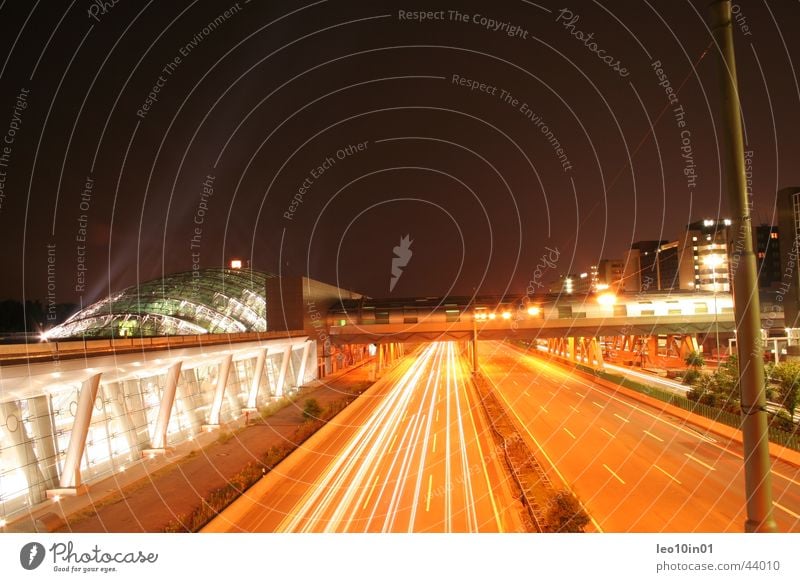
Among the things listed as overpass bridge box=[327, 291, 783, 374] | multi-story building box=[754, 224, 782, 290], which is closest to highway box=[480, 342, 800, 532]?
overpass bridge box=[327, 291, 783, 374]

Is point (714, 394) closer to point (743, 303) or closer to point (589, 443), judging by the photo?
point (589, 443)

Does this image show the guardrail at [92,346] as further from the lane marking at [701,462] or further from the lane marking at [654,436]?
the lane marking at [654,436]

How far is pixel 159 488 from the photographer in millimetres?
13227

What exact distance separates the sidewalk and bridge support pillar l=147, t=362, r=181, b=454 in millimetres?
467

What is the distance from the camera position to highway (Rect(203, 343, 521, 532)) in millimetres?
10461

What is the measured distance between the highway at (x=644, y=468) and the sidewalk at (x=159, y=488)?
27.8ft

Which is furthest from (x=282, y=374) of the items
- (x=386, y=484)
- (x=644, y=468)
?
(x=644, y=468)

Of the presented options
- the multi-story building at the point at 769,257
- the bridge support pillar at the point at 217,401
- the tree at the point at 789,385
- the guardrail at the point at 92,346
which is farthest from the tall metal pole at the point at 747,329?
the multi-story building at the point at 769,257

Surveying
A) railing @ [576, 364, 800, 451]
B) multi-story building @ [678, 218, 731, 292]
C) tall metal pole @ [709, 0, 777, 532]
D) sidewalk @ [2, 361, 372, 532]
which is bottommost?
sidewalk @ [2, 361, 372, 532]

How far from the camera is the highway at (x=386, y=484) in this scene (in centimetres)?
1046

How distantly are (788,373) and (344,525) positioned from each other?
2017cm

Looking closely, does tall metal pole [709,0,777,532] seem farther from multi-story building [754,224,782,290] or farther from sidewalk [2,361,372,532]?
multi-story building [754,224,782,290]

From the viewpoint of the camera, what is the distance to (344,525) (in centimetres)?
1007
